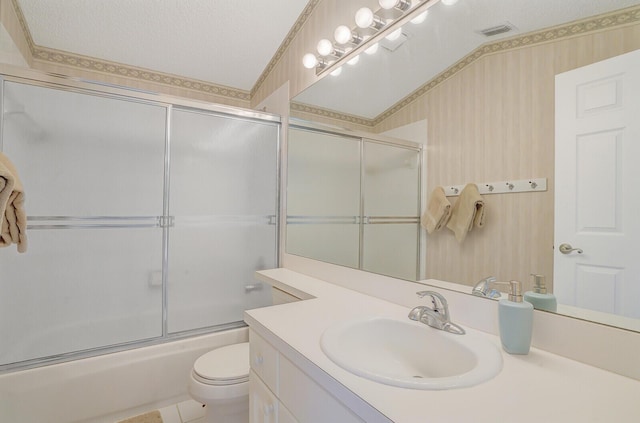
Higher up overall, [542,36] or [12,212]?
[542,36]

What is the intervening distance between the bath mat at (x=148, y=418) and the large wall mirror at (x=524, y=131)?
66.2 inches

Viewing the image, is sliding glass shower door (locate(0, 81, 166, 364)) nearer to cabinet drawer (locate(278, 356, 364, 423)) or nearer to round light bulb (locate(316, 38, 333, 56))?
round light bulb (locate(316, 38, 333, 56))

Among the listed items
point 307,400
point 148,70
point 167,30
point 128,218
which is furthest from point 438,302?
point 148,70

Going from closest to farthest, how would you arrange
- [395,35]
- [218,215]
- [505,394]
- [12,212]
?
[505,394] < [12,212] < [395,35] < [218,215]

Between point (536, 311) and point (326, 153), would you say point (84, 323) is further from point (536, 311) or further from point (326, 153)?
point (536, 311)

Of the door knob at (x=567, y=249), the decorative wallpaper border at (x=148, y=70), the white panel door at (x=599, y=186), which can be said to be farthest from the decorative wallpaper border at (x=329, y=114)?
the door knob at (x=567, y=249)

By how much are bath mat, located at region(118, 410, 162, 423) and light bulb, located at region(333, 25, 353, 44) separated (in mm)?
2293

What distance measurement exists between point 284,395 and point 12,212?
1.14 metres

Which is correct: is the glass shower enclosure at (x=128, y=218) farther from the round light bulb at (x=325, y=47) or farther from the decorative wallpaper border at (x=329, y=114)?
the round light bulb at (x=325, y=47)

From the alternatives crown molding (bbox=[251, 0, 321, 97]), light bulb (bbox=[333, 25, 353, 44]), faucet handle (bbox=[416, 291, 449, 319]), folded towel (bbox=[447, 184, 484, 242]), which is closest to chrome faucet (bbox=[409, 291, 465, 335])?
faucet handle (bbox=[416, 291, 449, 319])

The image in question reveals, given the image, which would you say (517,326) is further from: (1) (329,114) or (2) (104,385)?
(2) (104,385)

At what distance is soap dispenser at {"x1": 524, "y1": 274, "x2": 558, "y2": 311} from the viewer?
78cm

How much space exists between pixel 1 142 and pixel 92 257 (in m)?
0.65

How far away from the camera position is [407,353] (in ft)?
3.03
